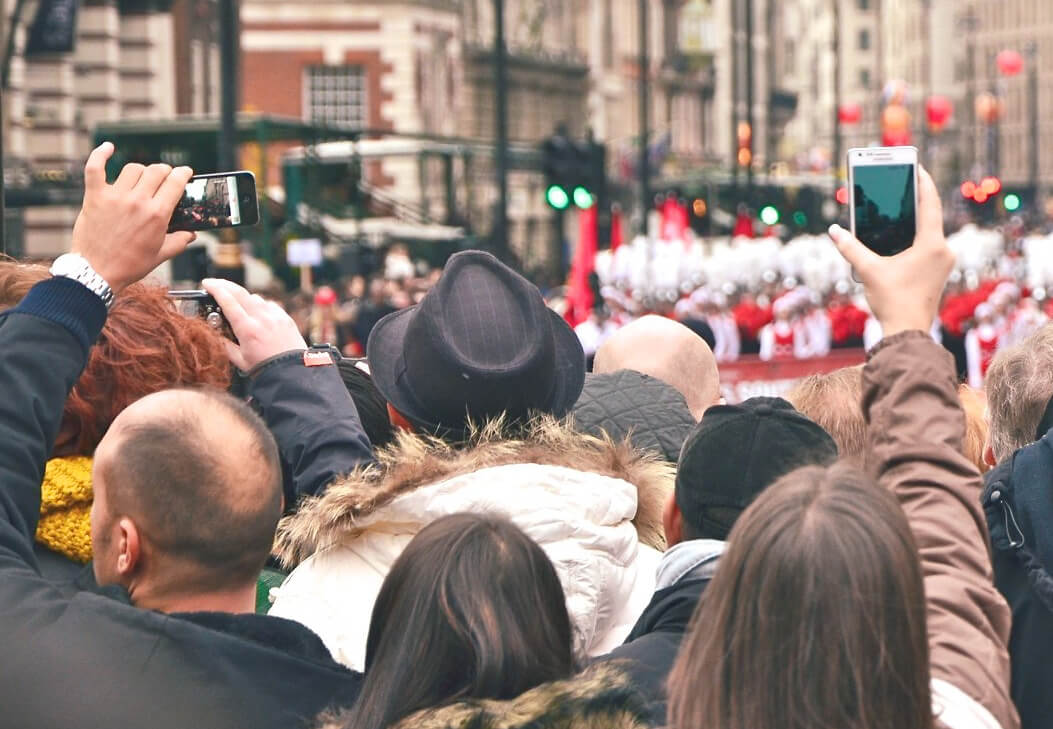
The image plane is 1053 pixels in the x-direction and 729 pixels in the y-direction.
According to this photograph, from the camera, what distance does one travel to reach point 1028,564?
13.1 feet

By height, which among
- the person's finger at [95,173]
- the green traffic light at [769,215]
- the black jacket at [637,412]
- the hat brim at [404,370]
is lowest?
the black jacket at [637,412]

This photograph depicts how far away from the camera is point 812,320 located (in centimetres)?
3016

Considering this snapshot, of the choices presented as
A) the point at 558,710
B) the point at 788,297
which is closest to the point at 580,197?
the point at 788,297

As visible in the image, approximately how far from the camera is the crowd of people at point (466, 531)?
8.84ft

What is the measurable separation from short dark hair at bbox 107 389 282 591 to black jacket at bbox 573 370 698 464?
1.49 metres

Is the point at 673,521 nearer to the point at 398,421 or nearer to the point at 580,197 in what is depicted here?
the point at 398,421

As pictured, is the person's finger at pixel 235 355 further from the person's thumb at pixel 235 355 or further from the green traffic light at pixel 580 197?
the green traffic light at pixel 580 197

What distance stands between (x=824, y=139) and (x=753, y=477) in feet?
483

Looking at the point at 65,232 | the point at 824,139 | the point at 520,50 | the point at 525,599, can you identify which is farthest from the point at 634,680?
the point at 824,139

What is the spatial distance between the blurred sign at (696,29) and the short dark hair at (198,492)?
8534 centimetres

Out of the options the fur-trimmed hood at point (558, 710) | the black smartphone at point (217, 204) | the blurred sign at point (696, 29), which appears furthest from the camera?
the blurred sign at point (696, 29)

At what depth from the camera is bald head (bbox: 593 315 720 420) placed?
5574 millimetres

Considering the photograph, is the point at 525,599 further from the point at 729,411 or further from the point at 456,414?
the point at 456,414

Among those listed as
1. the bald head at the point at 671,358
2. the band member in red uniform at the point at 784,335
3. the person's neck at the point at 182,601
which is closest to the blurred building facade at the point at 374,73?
the band member in red uniform at the point at 784,335
